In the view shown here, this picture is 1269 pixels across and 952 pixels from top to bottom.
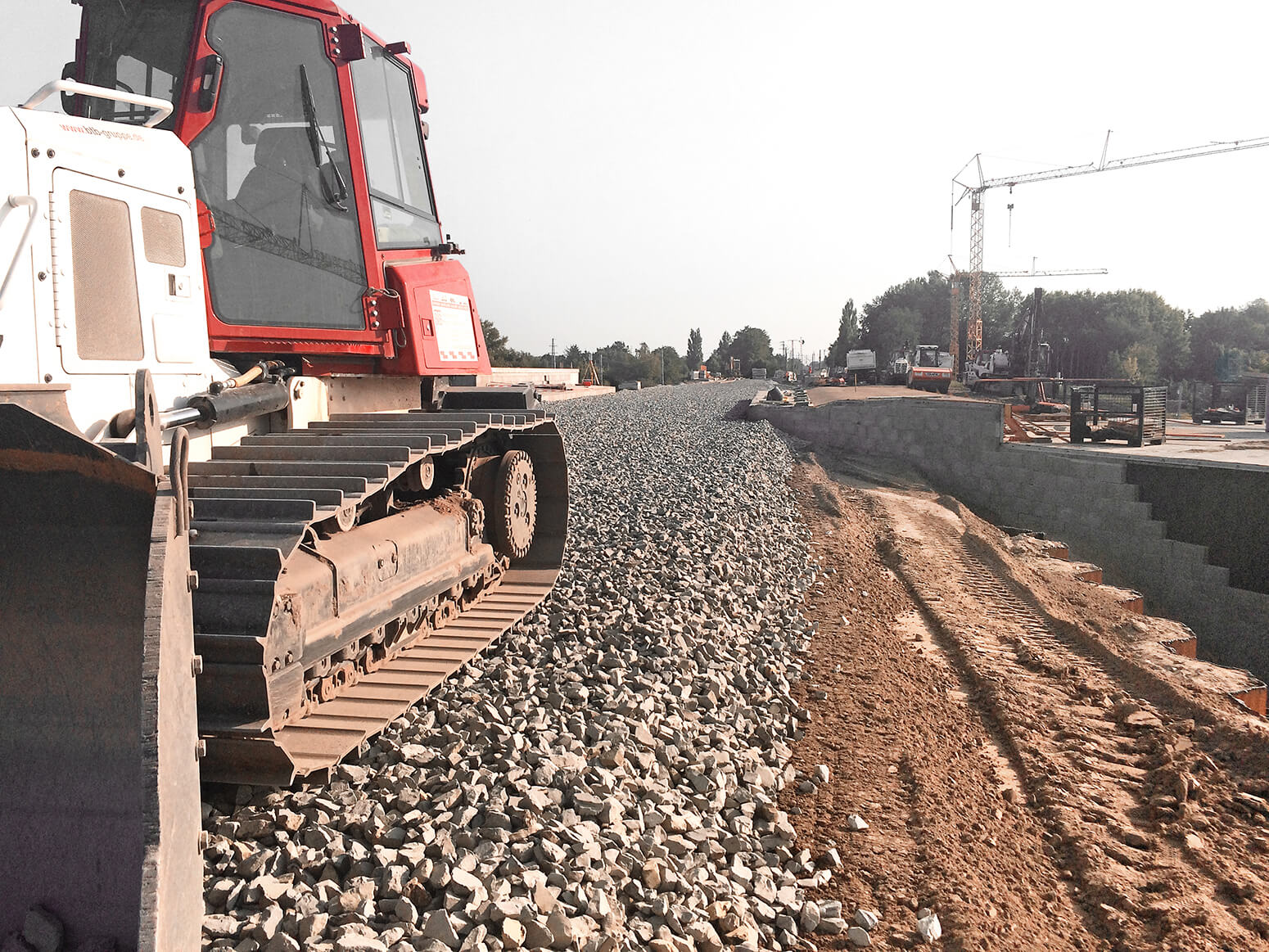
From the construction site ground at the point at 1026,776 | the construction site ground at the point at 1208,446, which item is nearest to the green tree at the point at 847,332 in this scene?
the construction site ground at the point at 1208,446

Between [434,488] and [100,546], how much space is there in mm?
3425

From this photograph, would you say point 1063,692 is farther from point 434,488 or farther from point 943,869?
point 434,488

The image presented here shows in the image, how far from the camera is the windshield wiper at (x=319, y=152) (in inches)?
182

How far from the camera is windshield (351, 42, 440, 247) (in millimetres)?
5141

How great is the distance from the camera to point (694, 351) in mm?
113688

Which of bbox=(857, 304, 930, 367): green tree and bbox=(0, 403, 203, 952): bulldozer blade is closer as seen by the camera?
bbox=(0, 403, 203, 952): bulldozer blade

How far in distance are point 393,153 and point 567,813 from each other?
4.22 m

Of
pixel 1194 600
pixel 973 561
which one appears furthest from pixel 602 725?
pixel 1194 600

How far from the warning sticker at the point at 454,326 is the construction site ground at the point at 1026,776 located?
3367mm

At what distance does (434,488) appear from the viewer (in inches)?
236

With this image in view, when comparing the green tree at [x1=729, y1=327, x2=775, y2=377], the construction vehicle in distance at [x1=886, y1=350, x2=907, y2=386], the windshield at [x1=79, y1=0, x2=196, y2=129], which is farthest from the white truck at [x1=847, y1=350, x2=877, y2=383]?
the green tree at [x1=729, y1=327, x2=775, y2=377]

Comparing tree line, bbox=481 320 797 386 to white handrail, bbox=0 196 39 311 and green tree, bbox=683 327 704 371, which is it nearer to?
green tree, bbox=683 327 704 371

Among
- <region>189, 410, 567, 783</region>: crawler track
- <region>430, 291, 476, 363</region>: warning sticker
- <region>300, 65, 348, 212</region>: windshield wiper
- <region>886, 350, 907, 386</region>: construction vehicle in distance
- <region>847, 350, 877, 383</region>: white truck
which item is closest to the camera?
<region>189, 410, 567, 783</region>: crawler track

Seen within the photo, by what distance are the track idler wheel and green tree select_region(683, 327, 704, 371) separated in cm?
10563
